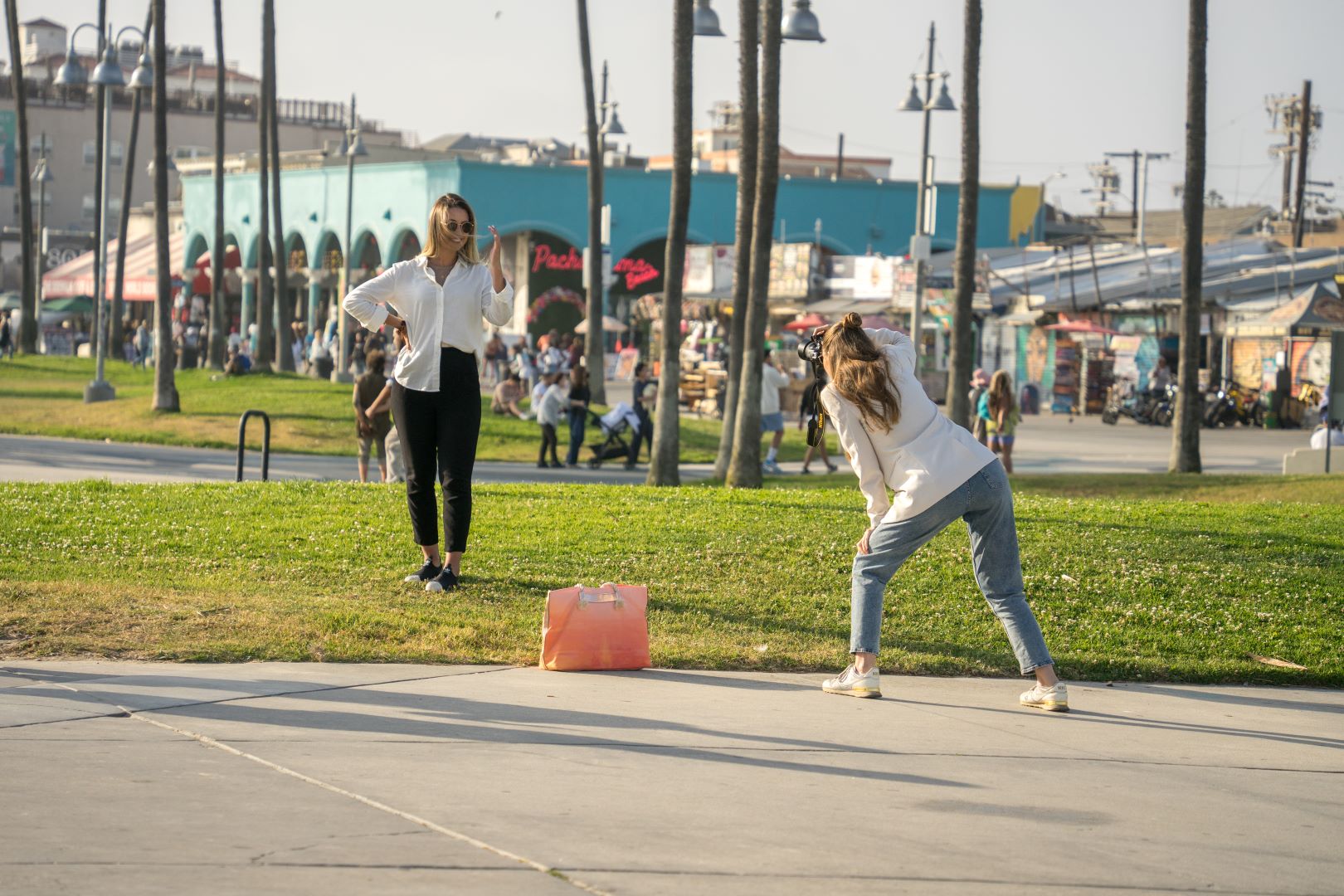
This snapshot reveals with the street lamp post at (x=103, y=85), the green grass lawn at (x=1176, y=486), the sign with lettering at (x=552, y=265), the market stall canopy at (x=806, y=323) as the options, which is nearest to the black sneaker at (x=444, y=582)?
the green grass lawn at (x=1176, y=486)

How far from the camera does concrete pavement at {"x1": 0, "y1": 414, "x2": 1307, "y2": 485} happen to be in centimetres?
2006

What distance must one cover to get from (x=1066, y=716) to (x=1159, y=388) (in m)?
34.9

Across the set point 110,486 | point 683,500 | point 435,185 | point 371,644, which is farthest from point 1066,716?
point 435,185

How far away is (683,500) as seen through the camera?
1252 centimetres

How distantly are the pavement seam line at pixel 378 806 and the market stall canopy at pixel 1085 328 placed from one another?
3867 cm

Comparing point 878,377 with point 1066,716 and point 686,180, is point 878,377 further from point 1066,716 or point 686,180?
point 686,180

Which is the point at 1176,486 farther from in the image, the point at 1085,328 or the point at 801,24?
the point at 1085,328

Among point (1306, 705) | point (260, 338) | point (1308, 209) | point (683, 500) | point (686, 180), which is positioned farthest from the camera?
point (1308, 209)

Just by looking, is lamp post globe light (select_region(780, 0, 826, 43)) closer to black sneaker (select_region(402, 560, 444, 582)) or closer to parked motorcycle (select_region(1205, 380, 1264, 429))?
black sneaker (select_region(402, 560, 444, 582))

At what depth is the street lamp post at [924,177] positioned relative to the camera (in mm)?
30172

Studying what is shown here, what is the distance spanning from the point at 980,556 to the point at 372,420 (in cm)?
1096

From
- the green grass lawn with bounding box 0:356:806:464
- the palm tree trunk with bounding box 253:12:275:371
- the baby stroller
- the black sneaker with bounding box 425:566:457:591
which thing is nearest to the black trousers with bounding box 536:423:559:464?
the baby stroller

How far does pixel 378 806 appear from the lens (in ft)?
16.0

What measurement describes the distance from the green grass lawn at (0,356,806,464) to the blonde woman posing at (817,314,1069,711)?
16.3m
